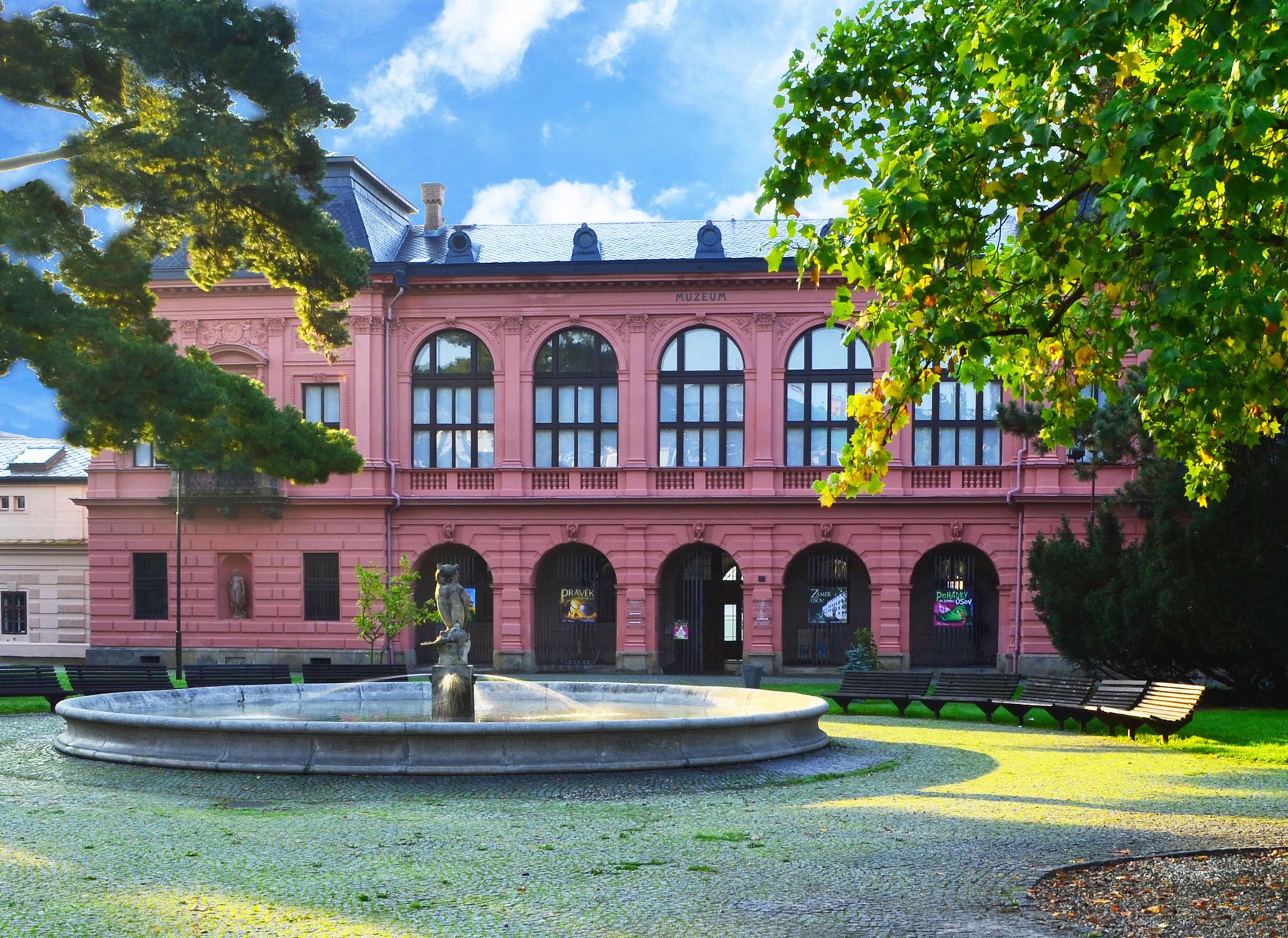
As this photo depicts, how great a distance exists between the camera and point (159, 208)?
Answer: 74.8 feet

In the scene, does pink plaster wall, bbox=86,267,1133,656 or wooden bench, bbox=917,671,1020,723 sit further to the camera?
pink plaster wall, bbox=86,267,1133,656

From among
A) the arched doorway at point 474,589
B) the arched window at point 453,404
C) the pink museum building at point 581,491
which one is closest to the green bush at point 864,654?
the pink museum building at point 581,491

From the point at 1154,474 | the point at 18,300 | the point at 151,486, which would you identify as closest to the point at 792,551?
the point at 1154,474

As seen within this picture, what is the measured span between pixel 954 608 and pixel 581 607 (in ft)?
35.5

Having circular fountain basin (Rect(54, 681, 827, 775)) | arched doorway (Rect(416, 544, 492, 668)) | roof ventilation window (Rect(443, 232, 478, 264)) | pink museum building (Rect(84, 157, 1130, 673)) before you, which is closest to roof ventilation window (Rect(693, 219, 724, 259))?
pink museum building (Rect(84, 157, 1130, 673))

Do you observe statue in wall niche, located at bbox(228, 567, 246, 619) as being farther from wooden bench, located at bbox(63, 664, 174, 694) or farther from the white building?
wooden bench, located at bbox(63, 664, 174, 694)

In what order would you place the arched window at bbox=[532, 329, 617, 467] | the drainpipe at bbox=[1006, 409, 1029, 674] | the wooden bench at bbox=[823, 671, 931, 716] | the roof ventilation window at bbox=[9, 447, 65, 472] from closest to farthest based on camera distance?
1. the wooden bench at bbox=[823, 671, 931, 716]
2. the drainpipe at bbox=[1006, 409, 1029, 674]
3. the arched window at bbox=[532, 329, 617, 467]
4. the roof ventilation window at bbox=[9, 447, 65, 472]

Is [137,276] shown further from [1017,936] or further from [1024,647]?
[1024,647]

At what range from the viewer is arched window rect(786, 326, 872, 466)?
39062 millimetres

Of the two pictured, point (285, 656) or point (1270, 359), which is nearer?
point (1270, 359)

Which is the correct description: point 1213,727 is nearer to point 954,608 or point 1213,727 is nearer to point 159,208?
point 954,608

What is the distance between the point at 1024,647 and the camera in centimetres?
3759

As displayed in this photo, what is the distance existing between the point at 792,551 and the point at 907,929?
30551 mm

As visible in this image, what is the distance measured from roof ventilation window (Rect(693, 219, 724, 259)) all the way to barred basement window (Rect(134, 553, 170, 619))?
1835 cm
